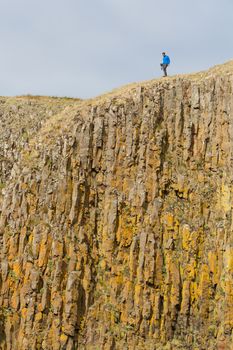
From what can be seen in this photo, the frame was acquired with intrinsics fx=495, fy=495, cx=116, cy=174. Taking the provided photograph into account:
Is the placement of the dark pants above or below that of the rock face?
above

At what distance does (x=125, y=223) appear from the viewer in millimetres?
28734

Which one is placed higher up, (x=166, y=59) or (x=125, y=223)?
(x=166, y=59)

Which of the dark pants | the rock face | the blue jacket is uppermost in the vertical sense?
the blue jacket

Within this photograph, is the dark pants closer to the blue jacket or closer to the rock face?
the blue jacket

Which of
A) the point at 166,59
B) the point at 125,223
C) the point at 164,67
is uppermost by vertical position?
the point at 166,59

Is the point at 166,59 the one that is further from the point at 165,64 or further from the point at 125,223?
the point at 125,223

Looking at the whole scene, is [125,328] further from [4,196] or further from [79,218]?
[4,196]

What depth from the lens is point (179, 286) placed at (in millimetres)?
27500

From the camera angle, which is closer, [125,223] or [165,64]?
[125,223]

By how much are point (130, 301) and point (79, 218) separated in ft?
18.0

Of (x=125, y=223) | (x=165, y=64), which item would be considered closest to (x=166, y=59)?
(x=165, y=64)

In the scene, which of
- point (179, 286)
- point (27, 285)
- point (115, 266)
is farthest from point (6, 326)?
point (179, 286)

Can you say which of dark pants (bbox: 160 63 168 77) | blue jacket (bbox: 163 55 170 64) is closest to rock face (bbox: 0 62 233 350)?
dark pants (bbox: 160 63 168 77)

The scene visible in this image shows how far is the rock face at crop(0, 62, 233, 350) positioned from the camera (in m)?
26.5
